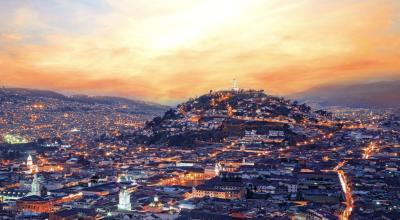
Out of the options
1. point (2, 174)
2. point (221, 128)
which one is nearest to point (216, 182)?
point (2, 174)

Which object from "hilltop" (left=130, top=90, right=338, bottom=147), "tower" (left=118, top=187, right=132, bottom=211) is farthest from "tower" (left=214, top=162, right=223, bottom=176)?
"hilltop" (left=130, top=90, right=338, bottom=147)

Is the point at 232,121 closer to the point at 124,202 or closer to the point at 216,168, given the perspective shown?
the point at 216,168

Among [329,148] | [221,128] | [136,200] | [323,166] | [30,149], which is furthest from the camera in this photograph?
[221,128]

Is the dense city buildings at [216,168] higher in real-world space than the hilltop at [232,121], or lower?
lower

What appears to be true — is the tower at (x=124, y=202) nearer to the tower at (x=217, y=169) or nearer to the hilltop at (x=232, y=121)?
the tower at (x=217, y=169)

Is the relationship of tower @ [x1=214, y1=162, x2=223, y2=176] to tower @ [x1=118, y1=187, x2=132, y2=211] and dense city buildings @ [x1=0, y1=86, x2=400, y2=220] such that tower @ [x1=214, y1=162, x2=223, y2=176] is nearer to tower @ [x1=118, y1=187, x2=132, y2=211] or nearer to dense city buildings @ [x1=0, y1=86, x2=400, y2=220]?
dense city buildings @ [x1=0, y1=86, x2=400, y2=220]

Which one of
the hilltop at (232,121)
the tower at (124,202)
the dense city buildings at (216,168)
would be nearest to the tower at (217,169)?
the dense city buildings at (216,168)

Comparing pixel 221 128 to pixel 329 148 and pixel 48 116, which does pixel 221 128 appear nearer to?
pixel 329 148
